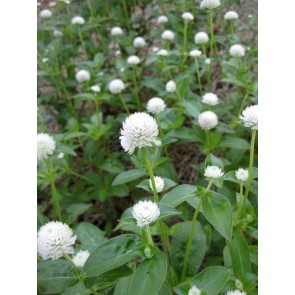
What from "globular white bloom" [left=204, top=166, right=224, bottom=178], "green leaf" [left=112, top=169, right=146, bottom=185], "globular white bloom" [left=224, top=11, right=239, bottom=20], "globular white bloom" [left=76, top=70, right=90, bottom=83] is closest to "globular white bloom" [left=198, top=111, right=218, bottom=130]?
"green leaf" [left=112, top=169, right=146, bottom=185]

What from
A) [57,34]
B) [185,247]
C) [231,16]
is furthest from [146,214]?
[57,34]

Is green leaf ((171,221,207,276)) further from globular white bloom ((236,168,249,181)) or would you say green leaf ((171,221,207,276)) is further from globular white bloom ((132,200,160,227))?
globular white bloom ((132,200,160,227))

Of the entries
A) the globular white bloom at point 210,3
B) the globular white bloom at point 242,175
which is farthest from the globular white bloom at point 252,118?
the globular white bloom at point 210,3

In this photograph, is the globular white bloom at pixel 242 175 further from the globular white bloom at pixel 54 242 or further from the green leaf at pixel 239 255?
the globular white bloom at pixel 54 242

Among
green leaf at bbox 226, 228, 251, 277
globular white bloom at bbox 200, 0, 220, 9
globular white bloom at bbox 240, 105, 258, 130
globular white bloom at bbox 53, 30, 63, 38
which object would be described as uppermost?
globular white bloom at bbox 200, 0, 220, 9

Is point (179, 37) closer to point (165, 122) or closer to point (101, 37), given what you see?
point (101, 37)

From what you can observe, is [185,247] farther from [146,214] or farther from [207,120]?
[207,120]
